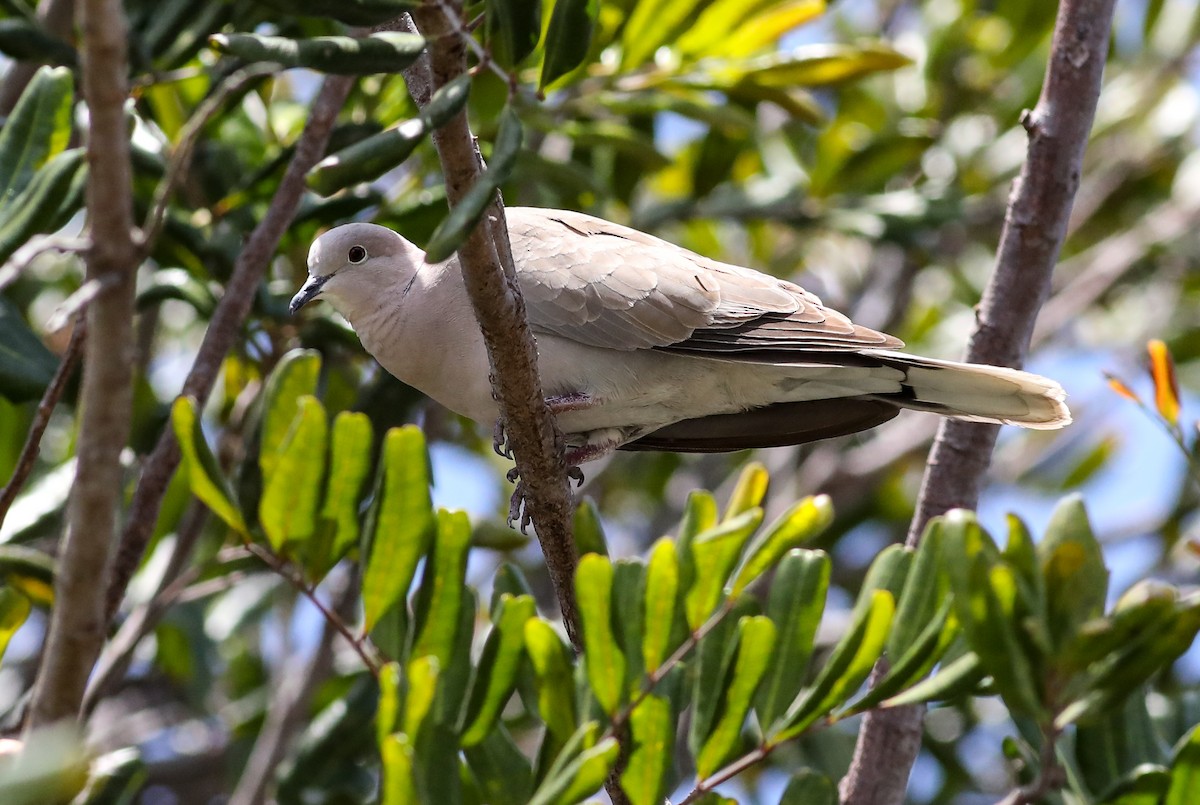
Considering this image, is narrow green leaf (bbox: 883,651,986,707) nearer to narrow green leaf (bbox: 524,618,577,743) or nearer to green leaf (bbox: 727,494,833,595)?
green leaf (bbox: 727,494,833,595)

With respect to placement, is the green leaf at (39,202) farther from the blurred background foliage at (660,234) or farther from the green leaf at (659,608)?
the green leaf at (659,608)

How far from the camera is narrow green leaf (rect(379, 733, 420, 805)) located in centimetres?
171

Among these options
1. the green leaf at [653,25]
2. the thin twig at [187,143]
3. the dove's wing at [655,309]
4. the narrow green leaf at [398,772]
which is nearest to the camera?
the narrow green leaf at [398,772]

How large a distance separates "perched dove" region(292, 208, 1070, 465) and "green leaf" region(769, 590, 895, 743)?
122 centimetres

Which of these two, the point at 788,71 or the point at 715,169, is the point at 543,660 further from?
the point at 715,169

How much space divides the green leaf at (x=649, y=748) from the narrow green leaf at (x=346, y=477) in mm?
672

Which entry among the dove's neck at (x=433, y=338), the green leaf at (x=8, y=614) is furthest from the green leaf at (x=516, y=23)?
the green leaf at (x=8, y=614)

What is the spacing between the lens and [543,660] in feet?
7.10

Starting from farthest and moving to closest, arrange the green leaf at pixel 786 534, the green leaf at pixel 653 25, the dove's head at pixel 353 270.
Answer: the green leaf at pixel 653 25
the dove's head at pixel 353 270
the green leaf at pixel 786 534

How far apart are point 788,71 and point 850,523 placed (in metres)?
2.12

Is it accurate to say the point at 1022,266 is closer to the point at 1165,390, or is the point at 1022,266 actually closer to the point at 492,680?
the point at 1165,390

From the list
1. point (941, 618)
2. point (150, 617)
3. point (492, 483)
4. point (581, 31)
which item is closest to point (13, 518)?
point (150, 617)

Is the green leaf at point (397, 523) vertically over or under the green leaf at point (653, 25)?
under

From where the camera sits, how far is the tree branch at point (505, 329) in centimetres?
191
